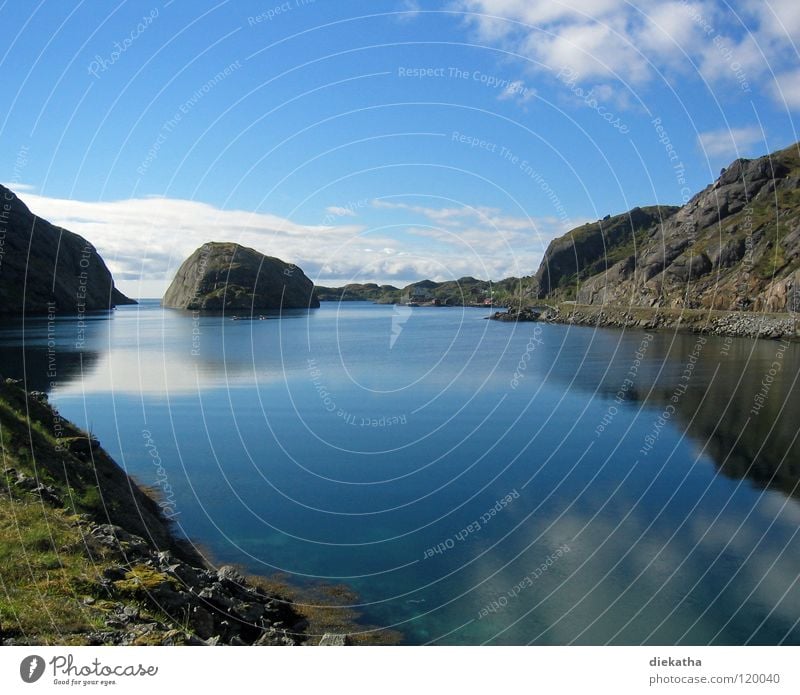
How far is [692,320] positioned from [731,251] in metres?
27.8

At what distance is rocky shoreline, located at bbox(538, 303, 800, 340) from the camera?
380 feet

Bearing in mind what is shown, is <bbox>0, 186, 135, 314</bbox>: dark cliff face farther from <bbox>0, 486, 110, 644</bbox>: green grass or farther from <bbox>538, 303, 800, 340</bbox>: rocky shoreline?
<bbox>0, 486, 110, 644</bbox>: green grass

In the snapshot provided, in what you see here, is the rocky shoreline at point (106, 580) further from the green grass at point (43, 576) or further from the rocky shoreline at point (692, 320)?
the rocky shoreline at point (692, 320)

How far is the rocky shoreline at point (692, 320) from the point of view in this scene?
116m

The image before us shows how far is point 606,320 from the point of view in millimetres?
164875

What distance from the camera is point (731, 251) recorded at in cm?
15312

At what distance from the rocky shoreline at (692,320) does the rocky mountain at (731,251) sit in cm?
368

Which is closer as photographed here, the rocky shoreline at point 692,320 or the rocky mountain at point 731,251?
the rocky shoreline at point 692,320
